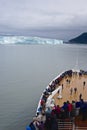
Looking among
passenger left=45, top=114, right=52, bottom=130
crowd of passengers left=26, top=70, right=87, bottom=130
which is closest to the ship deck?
crowd of passengers left=26, top=70, right=87, bottom=130

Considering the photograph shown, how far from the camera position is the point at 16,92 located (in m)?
38.2

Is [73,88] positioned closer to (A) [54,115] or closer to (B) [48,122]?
(A) [54,115]

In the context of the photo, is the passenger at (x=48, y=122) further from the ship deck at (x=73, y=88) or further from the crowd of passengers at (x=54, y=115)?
the ship deck at (x=73, y=88)

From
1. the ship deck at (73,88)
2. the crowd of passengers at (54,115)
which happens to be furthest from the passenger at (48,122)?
the ship deck at (73,88)

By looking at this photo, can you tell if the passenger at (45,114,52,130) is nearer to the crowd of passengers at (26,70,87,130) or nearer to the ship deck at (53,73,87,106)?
the crowd of passengers at (26,70,87,130)

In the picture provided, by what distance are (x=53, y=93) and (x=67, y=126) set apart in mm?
7469

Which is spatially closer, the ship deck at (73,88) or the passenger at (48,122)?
the passenger at (48,122)

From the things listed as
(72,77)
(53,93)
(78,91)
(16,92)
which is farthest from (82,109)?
(16,92)

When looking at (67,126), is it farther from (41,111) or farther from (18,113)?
(18,113)

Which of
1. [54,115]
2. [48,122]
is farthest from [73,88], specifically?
[48,122]

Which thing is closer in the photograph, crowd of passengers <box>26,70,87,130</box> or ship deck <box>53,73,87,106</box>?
crowd of passengers <box>26,70,87,130</box>

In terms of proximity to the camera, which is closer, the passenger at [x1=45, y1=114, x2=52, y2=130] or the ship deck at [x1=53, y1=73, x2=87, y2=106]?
the passenger at [x1=45, y1=114, x2=52, y2=130]

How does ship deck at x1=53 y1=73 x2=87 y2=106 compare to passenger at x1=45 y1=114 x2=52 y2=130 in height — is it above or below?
below

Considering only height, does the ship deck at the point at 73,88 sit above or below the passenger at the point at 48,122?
below
